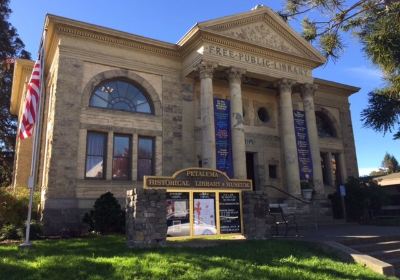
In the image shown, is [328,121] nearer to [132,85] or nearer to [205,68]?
[205,68]

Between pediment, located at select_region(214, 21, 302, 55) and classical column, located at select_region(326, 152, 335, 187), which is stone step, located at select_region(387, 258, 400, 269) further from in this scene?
classical column, located at select_region(326, 152, 335, 187)

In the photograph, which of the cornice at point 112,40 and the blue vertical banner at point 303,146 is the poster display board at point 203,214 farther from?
the cornice at point 112,40

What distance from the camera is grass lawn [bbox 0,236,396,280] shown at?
8.32m

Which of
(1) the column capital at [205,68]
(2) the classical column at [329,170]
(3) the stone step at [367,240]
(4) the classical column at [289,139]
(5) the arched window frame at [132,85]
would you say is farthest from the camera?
(2) the classical column at [329,170]

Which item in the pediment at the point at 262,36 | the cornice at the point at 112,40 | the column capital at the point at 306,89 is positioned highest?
the pediment at the point at 262,36

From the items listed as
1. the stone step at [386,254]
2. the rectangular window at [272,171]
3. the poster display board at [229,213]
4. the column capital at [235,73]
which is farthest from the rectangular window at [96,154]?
the stone step at [386,254]

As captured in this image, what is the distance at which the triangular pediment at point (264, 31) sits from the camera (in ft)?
74.2

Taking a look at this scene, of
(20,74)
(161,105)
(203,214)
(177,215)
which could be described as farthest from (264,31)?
(20,74)

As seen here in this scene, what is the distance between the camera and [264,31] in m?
24.5

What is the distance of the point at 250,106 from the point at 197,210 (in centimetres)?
1476

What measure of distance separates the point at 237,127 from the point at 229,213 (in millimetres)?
9053

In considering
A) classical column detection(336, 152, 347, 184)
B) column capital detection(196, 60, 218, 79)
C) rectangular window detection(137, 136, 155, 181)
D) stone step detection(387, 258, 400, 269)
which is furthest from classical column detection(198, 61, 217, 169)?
classical column detection(336, 152, 347, 184)

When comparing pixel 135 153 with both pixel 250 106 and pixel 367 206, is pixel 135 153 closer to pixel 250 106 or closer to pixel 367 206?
pixel 250 106

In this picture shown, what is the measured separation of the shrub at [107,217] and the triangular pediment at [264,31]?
11.3m
